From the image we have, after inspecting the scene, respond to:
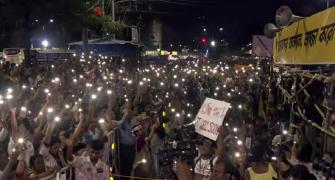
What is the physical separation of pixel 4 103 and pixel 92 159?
13.8 feet

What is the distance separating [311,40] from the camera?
572 centimetres

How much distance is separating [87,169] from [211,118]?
82.7 inches

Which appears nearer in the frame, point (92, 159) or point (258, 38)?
point (92, 159)

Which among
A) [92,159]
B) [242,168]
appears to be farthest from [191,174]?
[92,159]

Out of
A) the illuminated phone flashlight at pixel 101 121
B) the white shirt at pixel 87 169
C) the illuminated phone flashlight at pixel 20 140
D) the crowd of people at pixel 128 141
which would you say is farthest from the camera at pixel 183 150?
the illuminated phone flashlight at pixel 20 140

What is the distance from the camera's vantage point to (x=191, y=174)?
23.1 ft

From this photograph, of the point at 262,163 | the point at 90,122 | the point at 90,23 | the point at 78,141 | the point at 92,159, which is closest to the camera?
the point at 262,163

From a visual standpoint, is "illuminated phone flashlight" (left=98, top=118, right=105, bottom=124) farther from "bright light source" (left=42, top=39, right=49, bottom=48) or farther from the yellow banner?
"bright light source" (left=42, top=39, right=49, bottom=48)

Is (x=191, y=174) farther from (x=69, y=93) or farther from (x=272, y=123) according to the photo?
(x=69, y=93)

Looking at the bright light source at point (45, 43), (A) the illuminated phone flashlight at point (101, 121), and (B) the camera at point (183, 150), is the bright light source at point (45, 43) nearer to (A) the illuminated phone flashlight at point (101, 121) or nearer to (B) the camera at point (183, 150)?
(A) the illuminated phone flashlight at point (101, 121)

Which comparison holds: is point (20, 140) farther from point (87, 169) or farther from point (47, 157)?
point (87, 169)

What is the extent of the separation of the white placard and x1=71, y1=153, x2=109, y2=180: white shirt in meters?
1.70

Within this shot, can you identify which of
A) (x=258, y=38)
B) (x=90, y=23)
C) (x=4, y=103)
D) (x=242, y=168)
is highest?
(x=90, y=23)

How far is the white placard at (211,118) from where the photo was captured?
25.4ft
